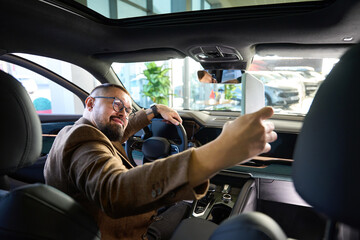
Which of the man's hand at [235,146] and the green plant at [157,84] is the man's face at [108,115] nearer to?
the man's hand at [235,146]

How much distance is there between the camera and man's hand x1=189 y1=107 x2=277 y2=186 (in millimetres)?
737

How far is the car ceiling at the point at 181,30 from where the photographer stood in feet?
5.22

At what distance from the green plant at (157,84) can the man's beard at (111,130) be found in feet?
15.0

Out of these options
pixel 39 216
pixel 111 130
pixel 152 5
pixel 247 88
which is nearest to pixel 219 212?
pixel 111 130

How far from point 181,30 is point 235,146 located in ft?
4.71

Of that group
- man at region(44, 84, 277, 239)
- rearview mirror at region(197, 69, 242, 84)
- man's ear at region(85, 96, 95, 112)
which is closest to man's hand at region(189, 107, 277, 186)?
man at region(44, 84, 277, 239)

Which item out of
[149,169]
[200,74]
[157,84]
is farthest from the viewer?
[157,84]

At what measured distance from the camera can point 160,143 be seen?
2361 mm

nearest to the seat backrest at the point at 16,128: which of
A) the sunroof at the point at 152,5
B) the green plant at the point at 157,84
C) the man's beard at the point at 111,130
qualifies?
the man's beard at the point at 111,130

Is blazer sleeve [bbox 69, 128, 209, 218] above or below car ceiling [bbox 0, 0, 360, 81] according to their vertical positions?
below

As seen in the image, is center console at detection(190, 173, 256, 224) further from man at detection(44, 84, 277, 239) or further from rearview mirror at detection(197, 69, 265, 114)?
man at detection(44, 84, 277, 239)

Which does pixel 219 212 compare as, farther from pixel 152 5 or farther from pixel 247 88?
pixel 152 5

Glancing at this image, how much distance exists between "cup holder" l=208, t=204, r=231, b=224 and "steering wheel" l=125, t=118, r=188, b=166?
0.63 m

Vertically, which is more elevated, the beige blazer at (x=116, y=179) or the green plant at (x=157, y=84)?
the green plant at (x=157, y=84)
